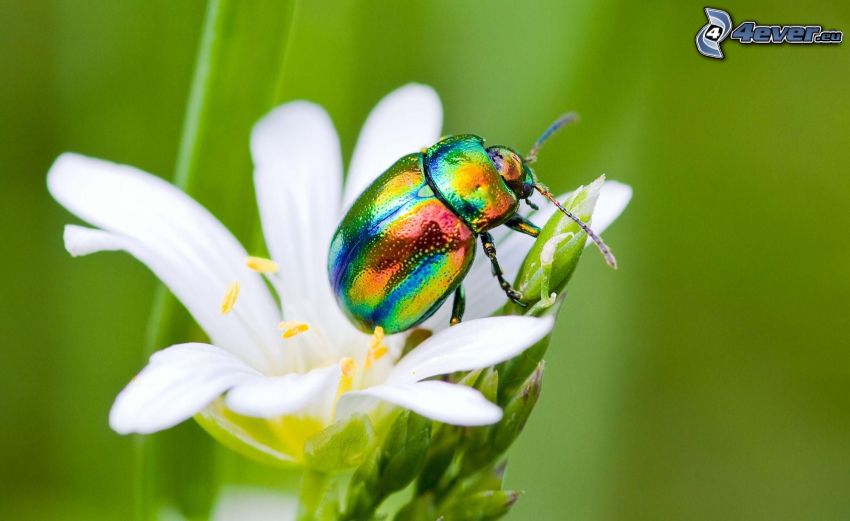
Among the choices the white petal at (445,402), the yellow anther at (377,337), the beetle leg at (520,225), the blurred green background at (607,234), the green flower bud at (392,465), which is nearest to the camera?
the white petal at (445,402)

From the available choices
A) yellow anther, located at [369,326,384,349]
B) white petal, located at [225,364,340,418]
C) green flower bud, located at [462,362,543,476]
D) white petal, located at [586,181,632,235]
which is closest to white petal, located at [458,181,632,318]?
white petal, located at [586,181,632,235]

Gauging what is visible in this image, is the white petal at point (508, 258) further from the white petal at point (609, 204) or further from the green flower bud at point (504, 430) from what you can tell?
the green flower bud at point (504, 430)

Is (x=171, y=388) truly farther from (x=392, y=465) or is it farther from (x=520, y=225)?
(x=520, y=225)

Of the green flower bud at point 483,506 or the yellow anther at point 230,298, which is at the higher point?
the yellow anther at point 230,298

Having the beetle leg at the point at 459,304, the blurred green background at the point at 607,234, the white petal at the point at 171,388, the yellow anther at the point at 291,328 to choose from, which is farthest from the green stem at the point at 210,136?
the beetle leg at the point at 459,304

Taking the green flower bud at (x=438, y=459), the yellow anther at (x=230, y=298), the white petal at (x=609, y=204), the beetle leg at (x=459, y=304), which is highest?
the white petal at (x=609, y=204)

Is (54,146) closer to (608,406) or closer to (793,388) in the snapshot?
(608,406)

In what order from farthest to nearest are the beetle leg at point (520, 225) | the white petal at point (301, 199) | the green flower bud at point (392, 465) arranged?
the white petal at point (301, 199), the beetle leg at point (520, 225), the green flower bud at point (392, 465)
